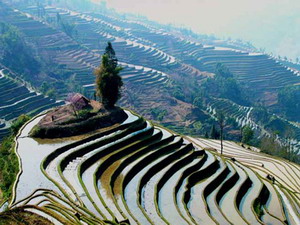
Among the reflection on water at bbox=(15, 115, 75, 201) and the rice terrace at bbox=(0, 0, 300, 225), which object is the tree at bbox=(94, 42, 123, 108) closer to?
the rice terrace at bbox=(0, 0, 300, 225)

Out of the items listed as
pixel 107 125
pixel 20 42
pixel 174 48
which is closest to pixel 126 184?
pixel 107 125

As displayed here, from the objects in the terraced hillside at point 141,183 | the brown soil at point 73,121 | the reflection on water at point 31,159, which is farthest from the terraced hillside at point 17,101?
the reflection on water at point 31,159

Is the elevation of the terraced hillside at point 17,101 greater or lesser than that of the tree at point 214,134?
lesser

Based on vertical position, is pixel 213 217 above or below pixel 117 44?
above

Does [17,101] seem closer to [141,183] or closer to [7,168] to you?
[7,168]

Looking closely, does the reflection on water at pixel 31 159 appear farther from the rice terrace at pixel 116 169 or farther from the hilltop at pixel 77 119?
the hilltop at pixel 77 119

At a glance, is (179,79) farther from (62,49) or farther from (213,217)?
(213,217)

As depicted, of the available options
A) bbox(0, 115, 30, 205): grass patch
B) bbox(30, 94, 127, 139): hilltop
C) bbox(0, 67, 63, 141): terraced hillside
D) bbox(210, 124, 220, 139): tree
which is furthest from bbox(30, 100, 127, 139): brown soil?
bbox(210, 124, 220, 139): tree
